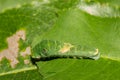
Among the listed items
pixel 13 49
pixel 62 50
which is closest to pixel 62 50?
pixel 62 50

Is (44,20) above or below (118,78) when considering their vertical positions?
above

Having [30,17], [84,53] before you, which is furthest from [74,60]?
[30,17]

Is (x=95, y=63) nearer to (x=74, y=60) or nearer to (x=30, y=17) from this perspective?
(x=74, y=60)

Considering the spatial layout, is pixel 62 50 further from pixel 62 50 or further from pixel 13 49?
pixel 13 49
